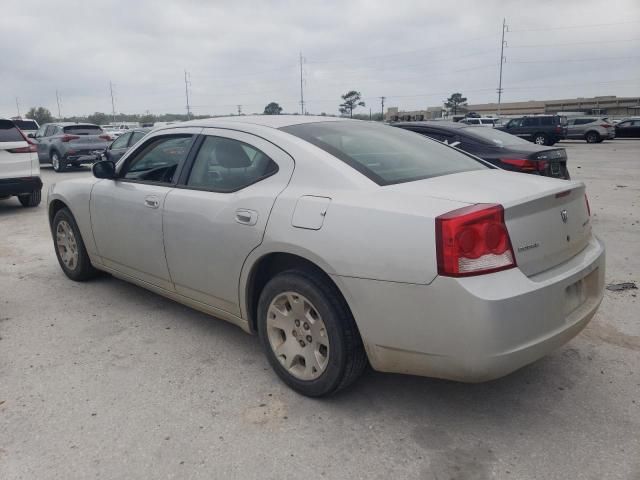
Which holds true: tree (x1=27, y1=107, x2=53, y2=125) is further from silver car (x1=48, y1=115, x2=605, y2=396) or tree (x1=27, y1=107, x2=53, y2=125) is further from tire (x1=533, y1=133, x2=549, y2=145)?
silver car (x1=48, y1=115, x2=605, y2=396)

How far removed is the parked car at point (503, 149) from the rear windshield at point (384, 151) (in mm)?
2793

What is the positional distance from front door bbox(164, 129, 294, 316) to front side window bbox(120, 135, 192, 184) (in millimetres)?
197

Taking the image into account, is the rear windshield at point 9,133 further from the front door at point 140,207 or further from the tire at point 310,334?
the tire at point 310,334

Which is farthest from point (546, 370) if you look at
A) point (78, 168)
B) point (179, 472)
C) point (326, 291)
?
point (78, 168)

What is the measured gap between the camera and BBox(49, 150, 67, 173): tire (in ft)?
54.7

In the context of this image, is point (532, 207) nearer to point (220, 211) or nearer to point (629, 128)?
point (220, 211)

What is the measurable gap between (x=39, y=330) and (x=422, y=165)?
10.1 ft

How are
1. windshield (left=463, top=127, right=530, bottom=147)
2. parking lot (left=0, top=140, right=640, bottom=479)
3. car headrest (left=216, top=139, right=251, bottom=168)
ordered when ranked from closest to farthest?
1. parking lot (left=0, top=140, right=640, bottom=479)
2. car headrest (left=216, top=139, right=251, bottom=168)
3. windshield (left=463, top=127, right=530, bottom=147)

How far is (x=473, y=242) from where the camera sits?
7.54 feet

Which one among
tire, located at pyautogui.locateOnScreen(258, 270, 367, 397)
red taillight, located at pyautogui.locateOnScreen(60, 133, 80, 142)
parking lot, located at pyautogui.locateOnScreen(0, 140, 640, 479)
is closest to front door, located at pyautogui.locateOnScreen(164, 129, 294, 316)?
tire, located at pyautogui.locateOnScreen(258, 270, 367, 397)

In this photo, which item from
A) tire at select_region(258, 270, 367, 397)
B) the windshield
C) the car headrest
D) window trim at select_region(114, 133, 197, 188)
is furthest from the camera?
the windshield

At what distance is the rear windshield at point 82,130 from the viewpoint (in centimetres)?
1709

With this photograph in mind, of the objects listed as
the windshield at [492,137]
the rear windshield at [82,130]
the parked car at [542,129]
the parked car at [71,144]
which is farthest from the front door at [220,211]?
the parked car at [542,129]

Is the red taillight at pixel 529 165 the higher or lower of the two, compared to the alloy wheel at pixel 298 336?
higher
